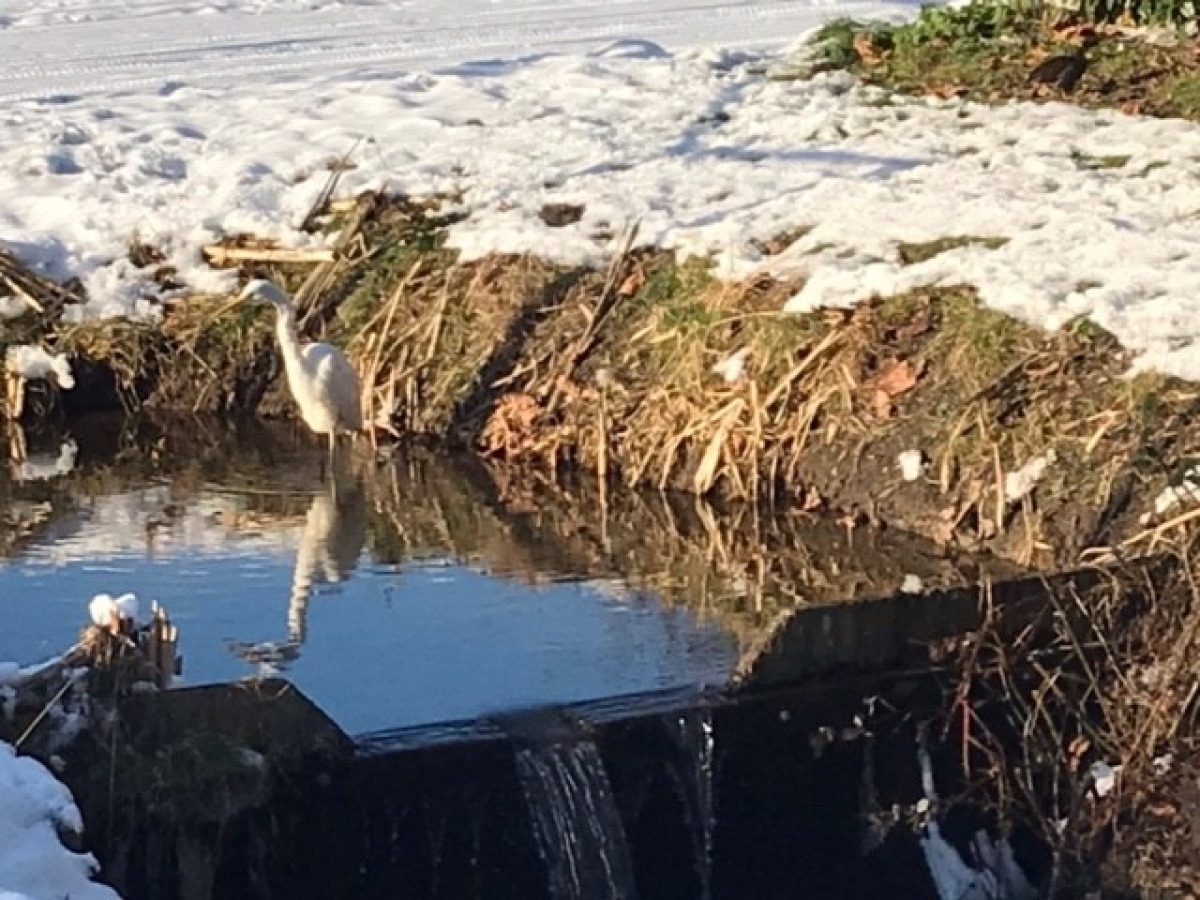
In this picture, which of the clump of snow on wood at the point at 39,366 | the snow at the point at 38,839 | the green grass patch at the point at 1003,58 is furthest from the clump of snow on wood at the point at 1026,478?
the clump of snow on wood at the point at 39,366

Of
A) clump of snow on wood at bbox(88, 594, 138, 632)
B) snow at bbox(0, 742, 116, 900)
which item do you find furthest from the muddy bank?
snow at bbox(0, 742, 116, 900)

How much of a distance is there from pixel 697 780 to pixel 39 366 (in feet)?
22.4

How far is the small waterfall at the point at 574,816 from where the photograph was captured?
7648 millimetres

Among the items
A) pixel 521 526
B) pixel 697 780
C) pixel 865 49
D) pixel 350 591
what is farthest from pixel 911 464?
pixel 865 49

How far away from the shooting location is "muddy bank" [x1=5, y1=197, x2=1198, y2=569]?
33.5 ft

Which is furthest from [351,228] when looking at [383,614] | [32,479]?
[383,614]

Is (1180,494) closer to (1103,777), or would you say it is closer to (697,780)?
(1103,777)

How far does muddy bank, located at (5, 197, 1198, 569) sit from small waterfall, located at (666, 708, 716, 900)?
6.75ft

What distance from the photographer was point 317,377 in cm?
1230

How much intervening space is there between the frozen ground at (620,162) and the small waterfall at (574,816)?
3.66 m

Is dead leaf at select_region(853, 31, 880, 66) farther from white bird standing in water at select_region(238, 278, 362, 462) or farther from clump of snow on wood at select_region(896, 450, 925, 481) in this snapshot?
clump of snow on wood at select_region(896, 450, 925, 481)

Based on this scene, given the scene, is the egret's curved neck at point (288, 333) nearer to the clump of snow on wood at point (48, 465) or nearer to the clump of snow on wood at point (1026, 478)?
the clump of snow on wood at point (48, 465)

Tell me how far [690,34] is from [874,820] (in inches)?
532

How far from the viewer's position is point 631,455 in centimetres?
1195
